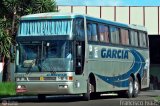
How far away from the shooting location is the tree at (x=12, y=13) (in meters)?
35.5

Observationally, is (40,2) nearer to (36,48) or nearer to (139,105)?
(36,48)

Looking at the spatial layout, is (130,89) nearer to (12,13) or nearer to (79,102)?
(79,102)

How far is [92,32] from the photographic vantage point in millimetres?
23406

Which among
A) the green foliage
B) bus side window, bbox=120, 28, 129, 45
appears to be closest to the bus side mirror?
bus side window, bbox=120, 28, 129, 45

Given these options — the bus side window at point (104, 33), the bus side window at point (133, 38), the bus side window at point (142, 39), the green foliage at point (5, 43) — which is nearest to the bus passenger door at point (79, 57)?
the bus side window at point (104, 33)

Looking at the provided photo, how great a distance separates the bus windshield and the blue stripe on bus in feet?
9.99

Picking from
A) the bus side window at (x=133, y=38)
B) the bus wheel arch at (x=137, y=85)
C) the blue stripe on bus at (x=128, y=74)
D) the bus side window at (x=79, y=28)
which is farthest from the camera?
the bus wheel arch at (x=137, y=85)

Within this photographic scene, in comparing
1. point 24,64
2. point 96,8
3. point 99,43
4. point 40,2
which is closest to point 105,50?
point 99,43

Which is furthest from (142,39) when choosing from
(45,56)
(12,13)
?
(12,13)

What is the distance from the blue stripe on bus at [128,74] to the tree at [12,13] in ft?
32.1

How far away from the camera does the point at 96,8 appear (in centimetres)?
4606

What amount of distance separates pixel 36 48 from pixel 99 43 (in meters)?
3.40

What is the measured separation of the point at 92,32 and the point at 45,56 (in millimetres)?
2771

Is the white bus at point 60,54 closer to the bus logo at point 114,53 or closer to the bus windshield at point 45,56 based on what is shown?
the bus windshield at point 45,56
